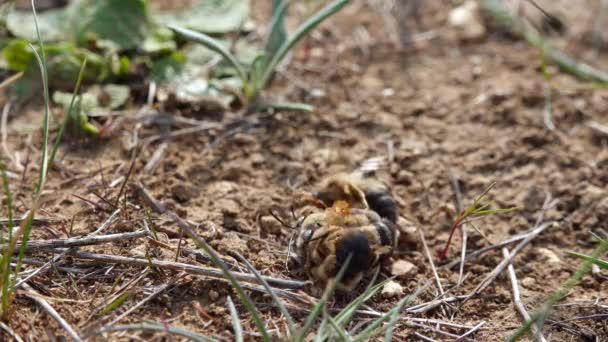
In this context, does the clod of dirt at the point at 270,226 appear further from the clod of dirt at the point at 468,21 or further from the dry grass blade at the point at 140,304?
the clod of dirt at the point at 468,21

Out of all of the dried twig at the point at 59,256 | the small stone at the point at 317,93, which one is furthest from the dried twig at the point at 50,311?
the small stone at the point at 317,93

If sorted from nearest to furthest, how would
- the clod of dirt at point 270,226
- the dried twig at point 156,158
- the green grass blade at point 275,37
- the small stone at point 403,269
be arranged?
the small stone at point 403,269, the clod of dirt at point 270,226, the dried twig at point 156,158, the green grass blade at point 275,37

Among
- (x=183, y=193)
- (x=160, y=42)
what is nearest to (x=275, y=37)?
(x=160, y=42)

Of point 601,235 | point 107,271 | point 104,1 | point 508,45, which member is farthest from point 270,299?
point 508,45

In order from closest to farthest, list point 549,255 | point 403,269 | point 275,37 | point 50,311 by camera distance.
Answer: point 50,311
point 403,269
point 549,255
point 275,37

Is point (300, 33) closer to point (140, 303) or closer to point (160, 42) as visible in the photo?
point (160, 42)

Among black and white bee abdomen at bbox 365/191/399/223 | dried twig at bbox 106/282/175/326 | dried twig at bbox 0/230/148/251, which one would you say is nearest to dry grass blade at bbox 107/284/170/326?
dried twig at bbox 106/282/175/326
